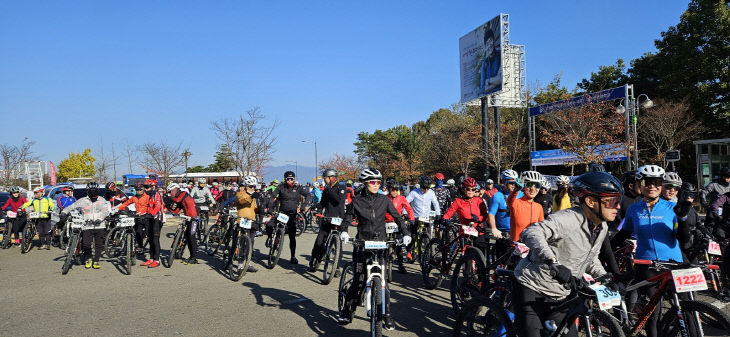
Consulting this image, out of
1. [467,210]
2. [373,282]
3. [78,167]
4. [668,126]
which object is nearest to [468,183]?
[467,210]

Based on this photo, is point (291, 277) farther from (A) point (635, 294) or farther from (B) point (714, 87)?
(B) point (714, 87)

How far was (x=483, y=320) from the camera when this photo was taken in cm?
403

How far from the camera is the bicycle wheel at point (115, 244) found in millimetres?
11967

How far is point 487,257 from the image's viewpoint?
667cm

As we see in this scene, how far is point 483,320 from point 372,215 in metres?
2.33

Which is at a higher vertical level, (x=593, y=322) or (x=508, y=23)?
(x=508, y=23)

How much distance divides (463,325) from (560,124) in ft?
102

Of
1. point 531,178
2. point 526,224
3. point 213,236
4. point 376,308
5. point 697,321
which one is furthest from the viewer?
point 213,236

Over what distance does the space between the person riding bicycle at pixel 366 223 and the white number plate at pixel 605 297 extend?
292cm

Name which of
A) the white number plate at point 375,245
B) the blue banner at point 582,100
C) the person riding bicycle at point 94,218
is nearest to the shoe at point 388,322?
the white number plate at point 375,245

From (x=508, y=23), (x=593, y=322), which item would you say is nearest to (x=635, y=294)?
(x=593, y=322)

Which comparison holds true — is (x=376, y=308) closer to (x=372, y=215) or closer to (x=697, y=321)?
(x=372, y=215)

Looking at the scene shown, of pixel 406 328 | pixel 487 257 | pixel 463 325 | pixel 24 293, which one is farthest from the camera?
pixel 24 293

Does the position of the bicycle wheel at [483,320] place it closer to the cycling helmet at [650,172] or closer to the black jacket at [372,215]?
the black jacket at [372,215]
